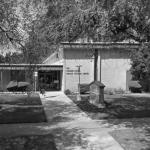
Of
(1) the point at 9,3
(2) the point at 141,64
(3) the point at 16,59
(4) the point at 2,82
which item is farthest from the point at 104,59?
(1) the point at 9,3

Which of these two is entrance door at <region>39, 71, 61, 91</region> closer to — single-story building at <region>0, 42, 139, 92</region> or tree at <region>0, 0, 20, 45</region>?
single-story building at <region>0, 42, 139, 92</region>

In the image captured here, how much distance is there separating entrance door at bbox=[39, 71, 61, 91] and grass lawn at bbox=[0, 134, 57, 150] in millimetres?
23319

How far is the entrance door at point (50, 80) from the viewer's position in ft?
115

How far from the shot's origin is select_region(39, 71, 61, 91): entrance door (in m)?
35.2

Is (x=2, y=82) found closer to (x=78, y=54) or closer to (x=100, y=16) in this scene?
(x=78, y=54)

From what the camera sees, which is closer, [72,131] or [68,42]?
[72,131]

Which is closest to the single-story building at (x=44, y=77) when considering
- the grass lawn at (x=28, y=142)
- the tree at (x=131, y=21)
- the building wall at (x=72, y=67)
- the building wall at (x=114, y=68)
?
the building wall at (x=72, y=67)

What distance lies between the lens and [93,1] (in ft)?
25.9

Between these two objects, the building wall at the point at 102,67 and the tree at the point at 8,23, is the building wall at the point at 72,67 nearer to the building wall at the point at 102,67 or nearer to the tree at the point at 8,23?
the building wall at the point at 102,67

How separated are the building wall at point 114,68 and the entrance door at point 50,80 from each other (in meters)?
6.77

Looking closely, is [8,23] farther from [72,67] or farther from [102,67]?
[102,67]

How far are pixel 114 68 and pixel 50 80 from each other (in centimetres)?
938

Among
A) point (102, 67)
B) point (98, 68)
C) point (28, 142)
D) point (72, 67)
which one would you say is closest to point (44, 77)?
point (72, 67)

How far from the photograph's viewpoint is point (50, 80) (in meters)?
37.2
